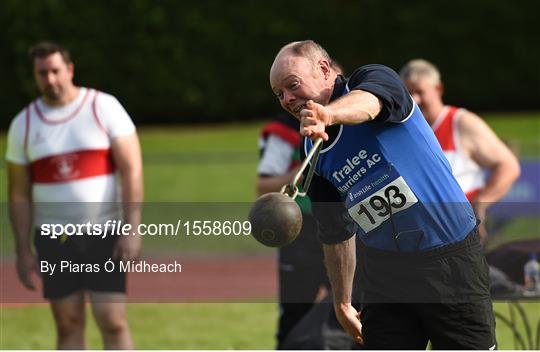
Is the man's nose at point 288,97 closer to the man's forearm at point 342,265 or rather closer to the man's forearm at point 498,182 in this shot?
the man's forearm at point 342,265

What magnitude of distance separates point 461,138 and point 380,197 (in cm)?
312

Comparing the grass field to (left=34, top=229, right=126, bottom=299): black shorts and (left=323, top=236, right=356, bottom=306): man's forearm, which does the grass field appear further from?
(left=323, top=236, right=356, bottom=306): man's forearm

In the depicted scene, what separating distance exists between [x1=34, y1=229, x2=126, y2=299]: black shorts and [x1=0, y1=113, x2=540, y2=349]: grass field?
11.5 inches

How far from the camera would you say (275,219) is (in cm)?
353

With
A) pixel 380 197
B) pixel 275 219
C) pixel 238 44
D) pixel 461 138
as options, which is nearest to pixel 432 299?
pixel 380 197

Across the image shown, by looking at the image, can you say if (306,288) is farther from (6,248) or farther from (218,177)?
(218,177)

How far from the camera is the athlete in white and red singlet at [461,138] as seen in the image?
711 centimetres

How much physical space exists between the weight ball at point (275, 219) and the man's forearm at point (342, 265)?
0.93 m

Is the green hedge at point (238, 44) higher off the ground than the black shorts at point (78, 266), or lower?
higher

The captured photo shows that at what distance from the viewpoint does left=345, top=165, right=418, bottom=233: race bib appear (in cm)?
411

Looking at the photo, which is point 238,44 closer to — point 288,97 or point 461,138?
point 461,138

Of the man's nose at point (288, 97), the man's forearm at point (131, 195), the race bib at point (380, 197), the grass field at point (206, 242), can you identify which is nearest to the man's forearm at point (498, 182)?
the grass field at point (206, 242)

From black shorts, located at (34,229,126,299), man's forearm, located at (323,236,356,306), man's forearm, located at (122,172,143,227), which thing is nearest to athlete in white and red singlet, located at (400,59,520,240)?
man's forearm, located at (122,172,143,227)

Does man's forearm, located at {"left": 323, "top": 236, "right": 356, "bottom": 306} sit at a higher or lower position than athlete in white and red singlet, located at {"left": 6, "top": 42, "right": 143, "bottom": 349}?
lower
